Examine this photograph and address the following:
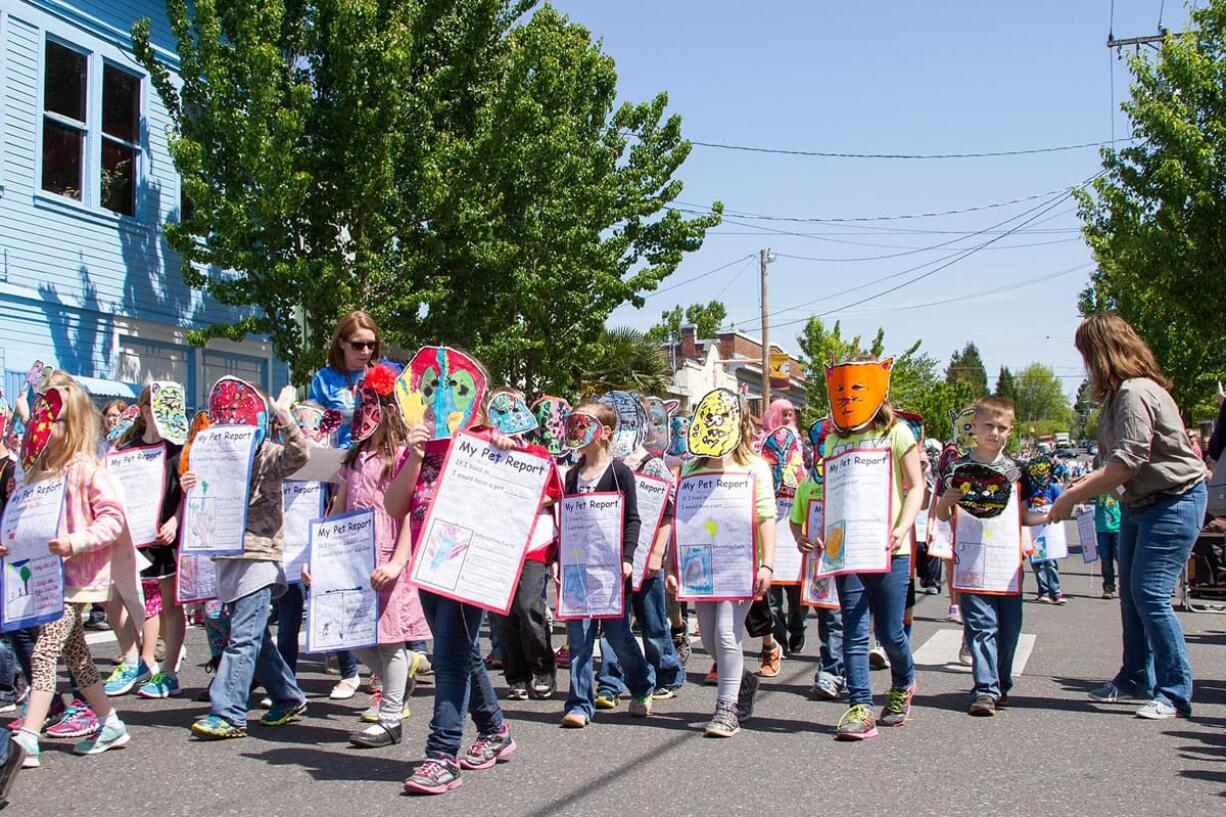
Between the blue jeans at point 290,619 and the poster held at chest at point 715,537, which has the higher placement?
the poster held at chest at point 715,537

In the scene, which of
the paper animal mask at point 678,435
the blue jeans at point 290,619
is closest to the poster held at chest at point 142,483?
the blue jeans at point 290,619

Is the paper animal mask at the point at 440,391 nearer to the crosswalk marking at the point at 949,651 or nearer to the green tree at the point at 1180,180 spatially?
the crosswalk marking at the point at 949,651

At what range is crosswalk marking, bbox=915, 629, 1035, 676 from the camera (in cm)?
881

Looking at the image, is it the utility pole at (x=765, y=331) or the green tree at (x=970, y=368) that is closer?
the utility pole at (x=765, y=331)

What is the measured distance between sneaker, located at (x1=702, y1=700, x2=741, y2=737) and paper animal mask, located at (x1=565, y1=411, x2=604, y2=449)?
1.73 meters

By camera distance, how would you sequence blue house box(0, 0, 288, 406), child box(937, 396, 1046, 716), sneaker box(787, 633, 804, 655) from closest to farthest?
child box(937, 396, 1046, 716), sneaker box(787, 633, 804, 655), blue house box(0, 0, 288, 406)

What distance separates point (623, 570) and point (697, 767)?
1465 millimetres

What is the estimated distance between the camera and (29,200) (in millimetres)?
14875

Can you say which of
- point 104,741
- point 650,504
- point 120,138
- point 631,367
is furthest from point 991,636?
point 631,367

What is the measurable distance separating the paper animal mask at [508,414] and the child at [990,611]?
2865 mm

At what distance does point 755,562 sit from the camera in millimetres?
6551

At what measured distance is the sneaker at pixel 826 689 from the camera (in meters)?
7.50

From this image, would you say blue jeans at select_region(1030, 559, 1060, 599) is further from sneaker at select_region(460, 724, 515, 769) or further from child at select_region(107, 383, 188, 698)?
child at select_region(107, 383, 188, 698)

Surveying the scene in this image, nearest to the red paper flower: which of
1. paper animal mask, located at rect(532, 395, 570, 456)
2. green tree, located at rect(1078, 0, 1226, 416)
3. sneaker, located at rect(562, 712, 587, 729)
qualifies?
paper animal mask, located at rect(532, 395, 570, 456)
